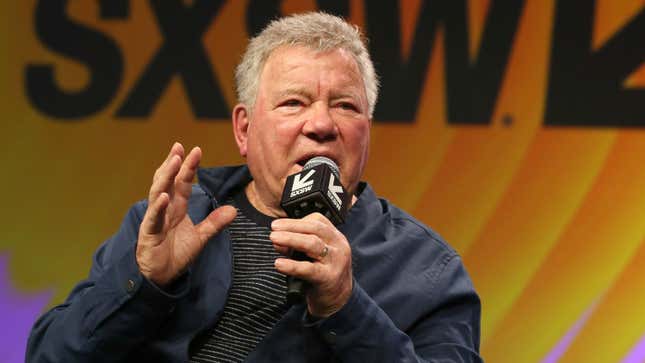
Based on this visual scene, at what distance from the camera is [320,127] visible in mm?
1984

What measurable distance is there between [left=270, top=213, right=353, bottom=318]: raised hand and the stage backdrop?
1693 millimetres

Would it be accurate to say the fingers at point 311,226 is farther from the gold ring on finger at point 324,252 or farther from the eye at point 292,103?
the eye at point 292,103

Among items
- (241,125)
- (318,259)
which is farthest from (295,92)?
(318,259)

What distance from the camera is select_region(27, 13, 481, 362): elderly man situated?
177cm

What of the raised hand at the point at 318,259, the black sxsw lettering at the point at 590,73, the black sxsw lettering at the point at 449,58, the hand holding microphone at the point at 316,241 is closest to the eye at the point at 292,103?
the hand holding microphone at the point at 316,241

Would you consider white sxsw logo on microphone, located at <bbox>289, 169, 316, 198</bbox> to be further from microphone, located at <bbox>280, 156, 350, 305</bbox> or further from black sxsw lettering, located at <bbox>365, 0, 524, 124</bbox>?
black sxsw lettering, located at <bbox>365, 0, 524, 124</bbox>

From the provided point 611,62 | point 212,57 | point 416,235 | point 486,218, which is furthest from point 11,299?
point 611,62

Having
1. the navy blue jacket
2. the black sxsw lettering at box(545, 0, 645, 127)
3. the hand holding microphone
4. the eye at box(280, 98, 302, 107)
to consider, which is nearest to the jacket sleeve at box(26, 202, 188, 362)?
the navy blue jacket

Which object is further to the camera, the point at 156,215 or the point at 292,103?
the point at 292,103

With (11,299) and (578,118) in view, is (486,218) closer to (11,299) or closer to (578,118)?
(578,118)

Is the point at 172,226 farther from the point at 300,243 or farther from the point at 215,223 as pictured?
the point at 300,243

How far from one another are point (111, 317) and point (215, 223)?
0.25 meters

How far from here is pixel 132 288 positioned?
1802 millimetres

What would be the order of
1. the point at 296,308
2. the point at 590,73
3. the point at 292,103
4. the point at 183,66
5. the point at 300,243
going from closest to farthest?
the point at 300,243 < the point at 296,308 < the point at 292,103 < the point at 590,73 < the point at 183,66
